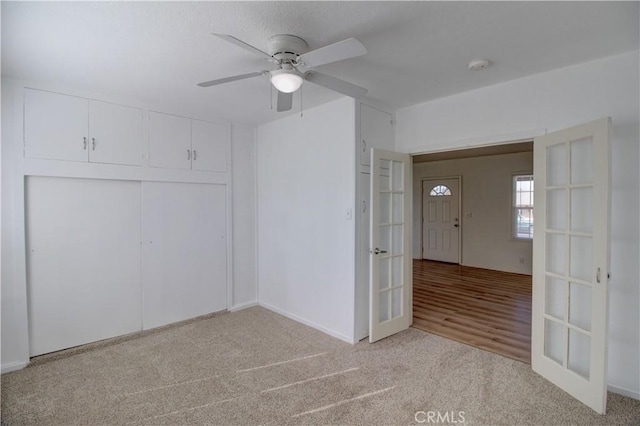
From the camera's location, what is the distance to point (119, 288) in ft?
11.1

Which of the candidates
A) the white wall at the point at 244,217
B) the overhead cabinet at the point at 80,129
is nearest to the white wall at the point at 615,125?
the white wall at the point at 244,217

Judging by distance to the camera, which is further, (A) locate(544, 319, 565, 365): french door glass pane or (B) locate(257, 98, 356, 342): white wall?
(B) locate(257, 98, 356, 342): white wall

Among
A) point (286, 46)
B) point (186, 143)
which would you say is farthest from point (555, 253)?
point (186, 143)

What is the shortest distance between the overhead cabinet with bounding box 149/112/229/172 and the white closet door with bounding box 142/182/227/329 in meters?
0.26

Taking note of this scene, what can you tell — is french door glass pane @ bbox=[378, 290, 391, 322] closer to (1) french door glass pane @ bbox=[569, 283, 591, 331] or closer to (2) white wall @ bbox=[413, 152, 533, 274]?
(1) french door glass pane @ bbox=[569, 283, 591, 331]

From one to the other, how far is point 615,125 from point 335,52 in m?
2.17

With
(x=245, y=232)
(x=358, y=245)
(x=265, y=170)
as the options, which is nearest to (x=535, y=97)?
(x=358, y=245)

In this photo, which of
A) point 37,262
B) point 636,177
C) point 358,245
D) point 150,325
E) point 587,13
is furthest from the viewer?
point 150,325

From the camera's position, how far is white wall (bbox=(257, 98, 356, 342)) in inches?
131

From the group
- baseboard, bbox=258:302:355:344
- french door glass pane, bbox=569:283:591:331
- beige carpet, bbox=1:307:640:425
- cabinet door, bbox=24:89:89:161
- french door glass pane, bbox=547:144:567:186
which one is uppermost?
cabinet door, bbox=24:89:89:161

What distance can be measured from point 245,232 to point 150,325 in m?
1.58

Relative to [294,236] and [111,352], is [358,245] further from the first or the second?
[111,352]

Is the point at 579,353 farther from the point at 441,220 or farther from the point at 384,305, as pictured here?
the point at 441,220

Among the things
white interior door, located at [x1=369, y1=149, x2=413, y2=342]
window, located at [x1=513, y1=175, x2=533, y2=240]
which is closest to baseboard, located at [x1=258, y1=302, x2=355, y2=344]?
white interior door, located at [x1=369, y1=149, x2=413, y2=342]
